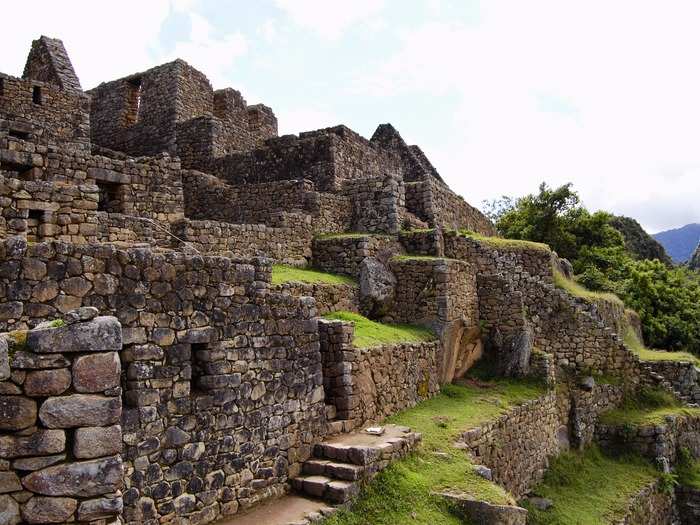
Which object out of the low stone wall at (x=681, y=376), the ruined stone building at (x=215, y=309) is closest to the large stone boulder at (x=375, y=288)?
the ruined stone building at (x=215, y=309)

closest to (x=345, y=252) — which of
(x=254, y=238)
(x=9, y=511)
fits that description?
(x=254, y=238)

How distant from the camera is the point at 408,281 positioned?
15.2 metres

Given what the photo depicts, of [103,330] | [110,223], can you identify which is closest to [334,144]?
[110,223]

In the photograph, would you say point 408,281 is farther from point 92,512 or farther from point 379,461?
point 92,512

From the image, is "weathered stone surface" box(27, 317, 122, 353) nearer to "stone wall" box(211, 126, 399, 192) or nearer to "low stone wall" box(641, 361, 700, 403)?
"stone wall" box(211, 126, 399, 192)

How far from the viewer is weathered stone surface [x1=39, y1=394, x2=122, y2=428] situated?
13.5 feet

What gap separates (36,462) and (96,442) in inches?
14.6

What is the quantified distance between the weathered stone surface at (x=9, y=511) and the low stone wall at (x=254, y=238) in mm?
7837

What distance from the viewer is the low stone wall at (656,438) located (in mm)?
16906

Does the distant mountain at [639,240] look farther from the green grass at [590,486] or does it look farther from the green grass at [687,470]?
the green grass at [590,486]

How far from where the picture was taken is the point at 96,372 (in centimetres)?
432

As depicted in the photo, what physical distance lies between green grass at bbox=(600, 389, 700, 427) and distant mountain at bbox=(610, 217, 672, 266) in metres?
29.3

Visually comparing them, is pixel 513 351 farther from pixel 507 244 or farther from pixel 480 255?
pixel 507 244

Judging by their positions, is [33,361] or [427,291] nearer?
[33,361]
